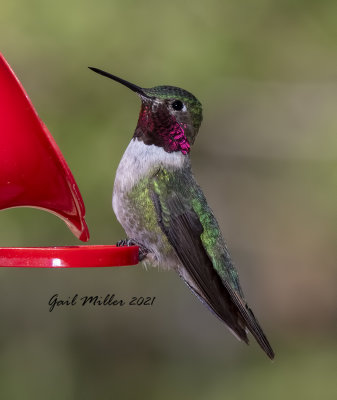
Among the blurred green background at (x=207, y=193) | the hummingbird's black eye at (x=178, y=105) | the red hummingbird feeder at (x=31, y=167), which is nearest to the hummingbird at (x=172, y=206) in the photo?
the hummingbird's black eye at (x=178, y=105)

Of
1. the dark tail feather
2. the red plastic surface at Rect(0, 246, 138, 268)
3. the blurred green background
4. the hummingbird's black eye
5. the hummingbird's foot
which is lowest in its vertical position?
the blurred green background

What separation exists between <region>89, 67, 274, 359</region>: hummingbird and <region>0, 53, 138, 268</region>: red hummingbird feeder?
23.4 inches

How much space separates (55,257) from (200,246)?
131cm

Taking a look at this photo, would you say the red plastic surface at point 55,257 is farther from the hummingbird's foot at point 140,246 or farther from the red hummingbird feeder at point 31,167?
the hummingbird's foot at point 140,246

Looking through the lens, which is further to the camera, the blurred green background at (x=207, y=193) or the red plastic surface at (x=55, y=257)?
the blurred green background at (x=207, y=193)

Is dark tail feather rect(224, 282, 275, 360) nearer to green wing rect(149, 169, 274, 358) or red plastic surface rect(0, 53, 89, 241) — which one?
green wing rect(149, 169, 274, 358)

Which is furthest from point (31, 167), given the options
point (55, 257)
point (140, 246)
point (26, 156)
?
point (140, 246)

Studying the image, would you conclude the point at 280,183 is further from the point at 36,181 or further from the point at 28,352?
the point at 36,181

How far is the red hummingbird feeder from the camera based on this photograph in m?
3.34

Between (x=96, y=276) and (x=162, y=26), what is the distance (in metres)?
2.48

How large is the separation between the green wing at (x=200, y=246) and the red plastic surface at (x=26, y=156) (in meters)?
0.73

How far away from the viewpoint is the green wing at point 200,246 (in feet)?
12.9

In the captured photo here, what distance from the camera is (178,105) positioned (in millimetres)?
4383

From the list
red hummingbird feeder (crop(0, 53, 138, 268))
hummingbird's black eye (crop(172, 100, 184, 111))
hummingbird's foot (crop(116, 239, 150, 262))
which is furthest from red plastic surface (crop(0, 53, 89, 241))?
hummingbird's black eye (crop(172, 100, 184, 111))
